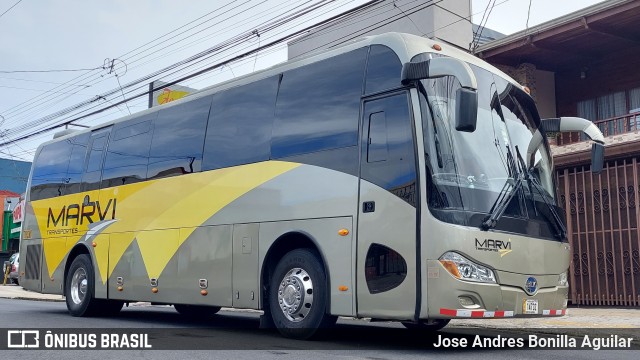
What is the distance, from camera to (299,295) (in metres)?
8.73

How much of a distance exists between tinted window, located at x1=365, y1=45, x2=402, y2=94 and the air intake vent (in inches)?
379

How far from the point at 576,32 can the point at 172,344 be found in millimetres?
11560

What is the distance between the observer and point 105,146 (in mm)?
13586

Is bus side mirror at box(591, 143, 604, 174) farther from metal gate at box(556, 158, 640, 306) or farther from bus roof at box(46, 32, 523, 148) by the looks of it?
metal gate at box(556, 158, 640, 306)

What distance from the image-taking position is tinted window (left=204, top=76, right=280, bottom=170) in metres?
9.83

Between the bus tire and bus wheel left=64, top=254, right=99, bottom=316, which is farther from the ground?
bus wheel left=64, top=254, right=99, bottom=316

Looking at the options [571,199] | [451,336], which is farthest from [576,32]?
[451,336]

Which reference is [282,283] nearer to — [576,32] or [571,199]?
[571,199]

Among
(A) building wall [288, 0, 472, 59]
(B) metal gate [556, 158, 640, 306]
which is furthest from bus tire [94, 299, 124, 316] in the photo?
(A) building wall [288, 0, 472, 59]

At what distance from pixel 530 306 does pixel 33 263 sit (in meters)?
11.2

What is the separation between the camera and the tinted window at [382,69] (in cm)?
812

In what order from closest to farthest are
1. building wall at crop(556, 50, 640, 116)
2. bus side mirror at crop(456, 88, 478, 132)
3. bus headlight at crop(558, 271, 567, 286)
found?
Result: bus side mirror at crop(456, 88, 478, 132) < bus headlight at crop(558, 271, 567, 286) < building wall at crop(556, 50, 640, 116)

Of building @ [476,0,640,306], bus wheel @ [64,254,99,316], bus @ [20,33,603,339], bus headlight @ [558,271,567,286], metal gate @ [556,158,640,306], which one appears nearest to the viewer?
bus @ [20,33,603,339]

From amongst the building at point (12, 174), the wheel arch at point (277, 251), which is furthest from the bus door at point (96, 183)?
the building at point (12, 174)
